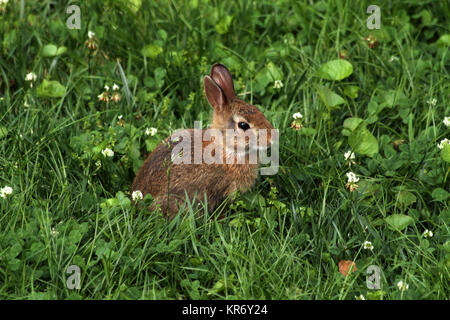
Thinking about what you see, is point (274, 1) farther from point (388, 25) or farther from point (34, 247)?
point (34, 247)

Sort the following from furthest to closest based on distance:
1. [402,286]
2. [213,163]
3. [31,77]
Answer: [31,77] < [213,163] < [402,286]

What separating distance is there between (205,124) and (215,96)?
48cm

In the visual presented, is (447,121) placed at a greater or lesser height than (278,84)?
lesser

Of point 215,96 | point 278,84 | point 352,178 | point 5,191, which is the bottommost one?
point 5,191

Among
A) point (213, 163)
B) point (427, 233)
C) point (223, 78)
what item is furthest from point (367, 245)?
point (223, 78)

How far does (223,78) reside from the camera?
457 cm

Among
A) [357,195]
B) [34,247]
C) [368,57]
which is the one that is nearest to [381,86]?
[368,57]

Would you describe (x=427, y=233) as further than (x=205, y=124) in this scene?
No

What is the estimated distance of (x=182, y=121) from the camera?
16.5 feet

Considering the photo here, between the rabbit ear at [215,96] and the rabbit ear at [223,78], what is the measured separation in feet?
0.18

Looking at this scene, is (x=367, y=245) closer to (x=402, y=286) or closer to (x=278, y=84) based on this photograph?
(x=402, y=286)

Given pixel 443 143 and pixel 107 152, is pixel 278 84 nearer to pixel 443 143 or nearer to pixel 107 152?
pixel 443 143

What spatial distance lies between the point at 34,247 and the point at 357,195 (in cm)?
196

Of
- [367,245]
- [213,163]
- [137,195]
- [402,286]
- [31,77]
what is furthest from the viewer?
[31,77]
